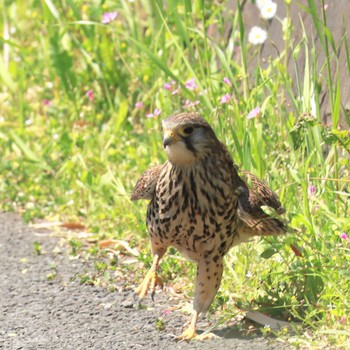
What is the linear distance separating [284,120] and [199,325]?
4.85ft

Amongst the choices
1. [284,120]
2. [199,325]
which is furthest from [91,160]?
[199,325]

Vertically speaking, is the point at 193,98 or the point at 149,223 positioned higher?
the point at 193,98

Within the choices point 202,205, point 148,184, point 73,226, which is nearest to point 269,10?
point 148,184

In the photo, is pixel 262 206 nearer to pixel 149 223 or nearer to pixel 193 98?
pixel 149 223

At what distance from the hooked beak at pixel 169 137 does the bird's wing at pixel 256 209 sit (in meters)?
0.54

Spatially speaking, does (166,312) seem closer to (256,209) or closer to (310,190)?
(256,209)

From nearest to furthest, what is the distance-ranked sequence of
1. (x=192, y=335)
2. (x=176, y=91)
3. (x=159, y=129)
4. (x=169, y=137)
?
(x=169, y=137) < (x=192, y=335) < (x=176, y=91) < (x=159, y=129)

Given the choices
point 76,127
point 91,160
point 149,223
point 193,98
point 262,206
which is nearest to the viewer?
point 262,206

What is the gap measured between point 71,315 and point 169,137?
124cm

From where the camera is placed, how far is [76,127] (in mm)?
8484

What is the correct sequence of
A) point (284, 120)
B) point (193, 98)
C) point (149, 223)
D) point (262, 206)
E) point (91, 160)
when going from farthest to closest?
point (91, 160) < point (193, 98) < point (284, 120) < point (149, 223) < point (262, 206)

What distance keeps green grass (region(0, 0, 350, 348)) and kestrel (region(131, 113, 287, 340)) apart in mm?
200

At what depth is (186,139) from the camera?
5262 mm

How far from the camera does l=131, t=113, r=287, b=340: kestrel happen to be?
5297 mm
